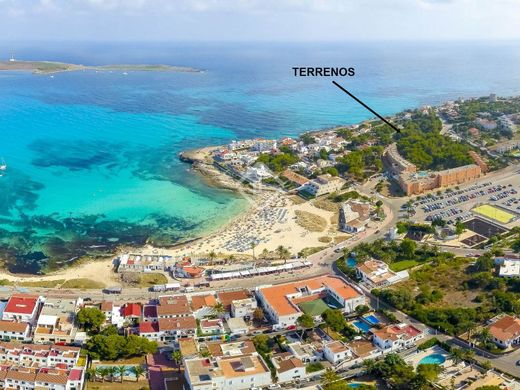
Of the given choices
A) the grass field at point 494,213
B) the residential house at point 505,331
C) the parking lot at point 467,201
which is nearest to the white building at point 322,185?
the parking lot at point 467,201

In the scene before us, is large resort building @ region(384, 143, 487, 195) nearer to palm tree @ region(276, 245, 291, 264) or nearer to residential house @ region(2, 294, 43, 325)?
palm tree @ region(276, 245, 291, 264)

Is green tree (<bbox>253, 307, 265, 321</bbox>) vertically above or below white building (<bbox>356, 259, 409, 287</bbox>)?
below

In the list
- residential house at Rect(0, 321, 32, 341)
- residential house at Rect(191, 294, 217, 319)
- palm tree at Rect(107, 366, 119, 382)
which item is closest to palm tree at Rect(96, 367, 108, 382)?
palm tree at Rect(107, 366, 119, 382)

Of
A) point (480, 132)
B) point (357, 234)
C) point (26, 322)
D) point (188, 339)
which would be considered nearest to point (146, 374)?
point (188, 339)

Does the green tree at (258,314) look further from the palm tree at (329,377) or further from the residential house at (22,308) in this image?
the residential house at (22,308)

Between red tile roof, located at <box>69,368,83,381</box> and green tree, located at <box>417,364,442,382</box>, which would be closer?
green tree, located at <box>417,364,442,382</box>

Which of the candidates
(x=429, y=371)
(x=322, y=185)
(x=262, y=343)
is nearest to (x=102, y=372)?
(x=262, y=343)

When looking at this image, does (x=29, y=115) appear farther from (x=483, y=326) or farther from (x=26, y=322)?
(x=483, y=326)

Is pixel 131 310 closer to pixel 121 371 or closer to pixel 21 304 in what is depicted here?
pixel 121 371

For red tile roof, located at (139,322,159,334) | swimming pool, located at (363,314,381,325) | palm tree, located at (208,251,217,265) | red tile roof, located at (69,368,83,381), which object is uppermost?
palm tree, located at (208,251,217,265)
